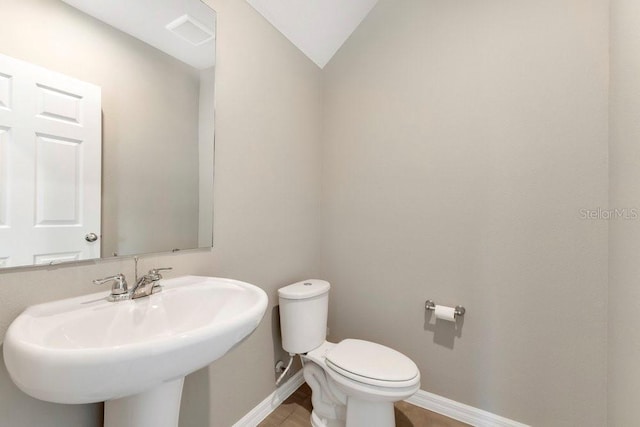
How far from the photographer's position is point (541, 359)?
1.31 meters

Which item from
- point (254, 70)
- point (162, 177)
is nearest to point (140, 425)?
point (162, 177)

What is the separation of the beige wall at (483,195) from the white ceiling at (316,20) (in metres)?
0.07

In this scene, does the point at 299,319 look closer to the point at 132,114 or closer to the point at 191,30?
the point at 132,114

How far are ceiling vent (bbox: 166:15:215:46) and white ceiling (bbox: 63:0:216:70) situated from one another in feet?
0.04

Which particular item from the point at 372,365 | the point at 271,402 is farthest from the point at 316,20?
the point at 271,402

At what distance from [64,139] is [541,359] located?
2.14 meters

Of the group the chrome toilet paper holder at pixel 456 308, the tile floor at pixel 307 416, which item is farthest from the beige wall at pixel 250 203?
the chrome toilet paper holder at pixel 456 308

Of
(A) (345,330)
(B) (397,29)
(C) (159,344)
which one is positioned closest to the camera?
(C) (159,344)

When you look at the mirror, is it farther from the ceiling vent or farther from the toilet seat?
the toilet seat

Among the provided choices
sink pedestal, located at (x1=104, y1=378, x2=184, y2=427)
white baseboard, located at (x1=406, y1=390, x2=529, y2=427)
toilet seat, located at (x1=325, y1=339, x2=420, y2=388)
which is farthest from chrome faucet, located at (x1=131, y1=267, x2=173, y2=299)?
white baseboard, located at (x1=406, y1=390, x2=529, y2=427)

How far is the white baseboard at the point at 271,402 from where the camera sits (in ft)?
4.46

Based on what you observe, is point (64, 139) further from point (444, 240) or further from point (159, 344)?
point (444, 240)

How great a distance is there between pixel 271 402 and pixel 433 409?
935mm

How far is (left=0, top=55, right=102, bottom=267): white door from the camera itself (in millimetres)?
701
